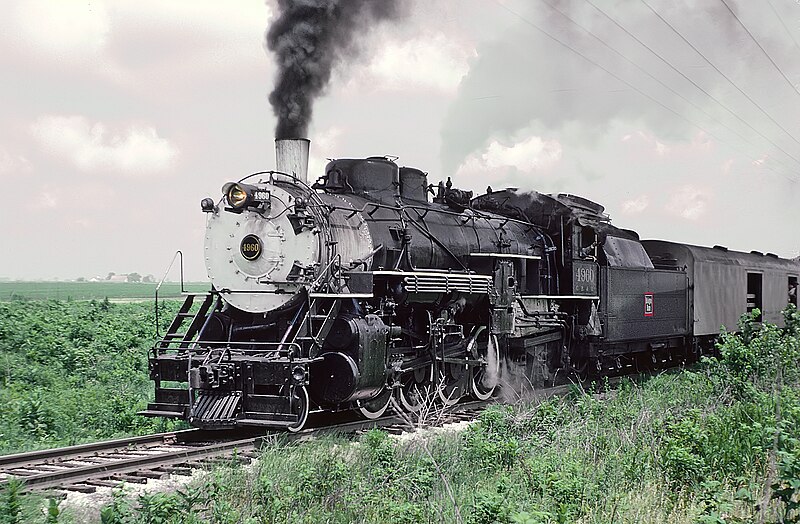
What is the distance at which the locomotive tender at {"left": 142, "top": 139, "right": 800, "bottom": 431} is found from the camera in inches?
372

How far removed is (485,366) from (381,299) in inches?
109

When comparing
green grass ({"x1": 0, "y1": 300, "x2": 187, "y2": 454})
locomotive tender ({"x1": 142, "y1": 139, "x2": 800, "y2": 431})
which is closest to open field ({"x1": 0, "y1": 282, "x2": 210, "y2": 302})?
green grass ({"x1": 0, "y1": 300, "x2": 187, "y2": 454})

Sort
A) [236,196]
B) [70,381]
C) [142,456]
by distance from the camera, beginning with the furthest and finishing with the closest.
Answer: [70,381] < [236,196] < [142,456]

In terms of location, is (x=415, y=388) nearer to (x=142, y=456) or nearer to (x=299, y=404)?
(x=299, y=404)

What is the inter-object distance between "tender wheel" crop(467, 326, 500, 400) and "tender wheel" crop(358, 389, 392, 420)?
2.05m

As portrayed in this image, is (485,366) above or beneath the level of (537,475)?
above

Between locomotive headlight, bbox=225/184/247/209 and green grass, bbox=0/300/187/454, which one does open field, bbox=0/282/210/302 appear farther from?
locomotive headlight, bbox=225/184/247/209

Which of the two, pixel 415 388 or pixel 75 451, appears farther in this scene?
pixel 415 388

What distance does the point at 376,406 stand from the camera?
1059 cm

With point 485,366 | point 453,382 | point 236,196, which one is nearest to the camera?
point 236,196

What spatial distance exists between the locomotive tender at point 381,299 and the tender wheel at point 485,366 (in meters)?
0.03

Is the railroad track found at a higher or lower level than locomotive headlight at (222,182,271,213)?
lower

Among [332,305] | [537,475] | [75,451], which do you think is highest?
[332,305]

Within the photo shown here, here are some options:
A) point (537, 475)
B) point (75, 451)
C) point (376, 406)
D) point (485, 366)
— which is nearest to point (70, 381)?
point (75, 451)
